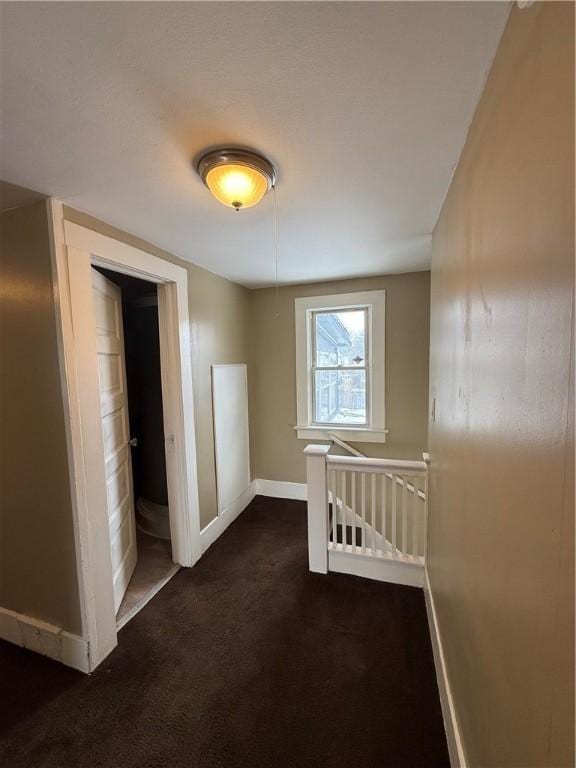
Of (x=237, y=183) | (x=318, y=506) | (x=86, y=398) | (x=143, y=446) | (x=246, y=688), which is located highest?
(x=237, y=183)

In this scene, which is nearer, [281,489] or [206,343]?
[206,343]

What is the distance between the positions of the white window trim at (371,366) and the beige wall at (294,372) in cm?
6

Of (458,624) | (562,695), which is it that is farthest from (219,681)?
(562,695)

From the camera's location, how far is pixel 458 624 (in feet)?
3.67

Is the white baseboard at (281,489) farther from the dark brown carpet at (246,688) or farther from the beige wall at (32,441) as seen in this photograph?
the beige wall at (32,441)

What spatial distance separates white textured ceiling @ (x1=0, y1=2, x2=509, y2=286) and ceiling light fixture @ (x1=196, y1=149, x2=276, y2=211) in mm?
38

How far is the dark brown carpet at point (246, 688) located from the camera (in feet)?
3.98

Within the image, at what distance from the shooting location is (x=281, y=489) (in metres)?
3.44

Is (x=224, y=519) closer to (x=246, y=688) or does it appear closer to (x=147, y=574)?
(x=147, y=574)

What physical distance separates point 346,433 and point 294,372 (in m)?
0.83

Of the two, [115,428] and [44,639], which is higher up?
[115,428]

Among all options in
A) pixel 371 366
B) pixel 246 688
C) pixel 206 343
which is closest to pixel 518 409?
pixel 246 688

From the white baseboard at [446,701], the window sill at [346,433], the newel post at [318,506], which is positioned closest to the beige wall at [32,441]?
the newel post at [318,506]

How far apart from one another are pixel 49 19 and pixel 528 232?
1.11 m
